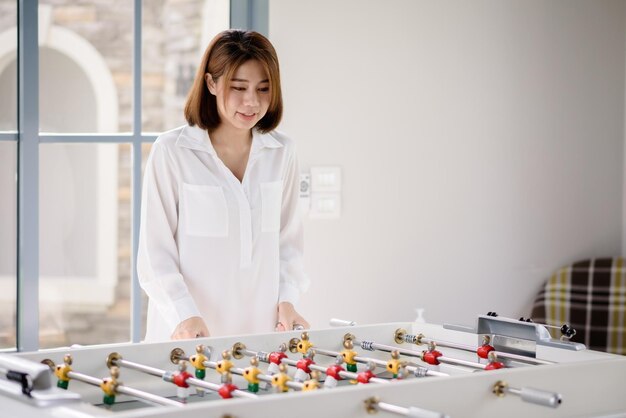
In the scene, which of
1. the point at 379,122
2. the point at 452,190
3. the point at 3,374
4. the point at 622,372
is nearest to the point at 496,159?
the point at 452,190

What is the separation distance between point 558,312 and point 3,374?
264cm

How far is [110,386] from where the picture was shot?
1879 mm

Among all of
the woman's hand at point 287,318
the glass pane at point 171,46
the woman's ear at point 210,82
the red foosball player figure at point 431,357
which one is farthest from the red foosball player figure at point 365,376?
the glass pane at point 171,46

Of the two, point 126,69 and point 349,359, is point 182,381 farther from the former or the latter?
point 126,69

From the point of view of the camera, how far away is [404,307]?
395 cm

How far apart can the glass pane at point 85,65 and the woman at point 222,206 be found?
0.96 meters

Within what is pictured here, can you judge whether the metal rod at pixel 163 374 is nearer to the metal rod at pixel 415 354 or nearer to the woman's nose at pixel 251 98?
the metal rod at pixel 415 354

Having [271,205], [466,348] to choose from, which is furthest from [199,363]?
[271,205]

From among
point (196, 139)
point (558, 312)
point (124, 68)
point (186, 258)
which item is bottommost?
point (558, 312)

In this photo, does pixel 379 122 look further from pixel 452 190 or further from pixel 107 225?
pixel 107 225

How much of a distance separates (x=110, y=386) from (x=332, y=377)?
1.43 feet

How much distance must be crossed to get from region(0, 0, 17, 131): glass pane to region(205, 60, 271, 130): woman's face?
1.03 meters

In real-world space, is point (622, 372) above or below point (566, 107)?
below

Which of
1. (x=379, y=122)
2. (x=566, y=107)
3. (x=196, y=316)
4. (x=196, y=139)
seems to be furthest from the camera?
(x=566, y=107)
